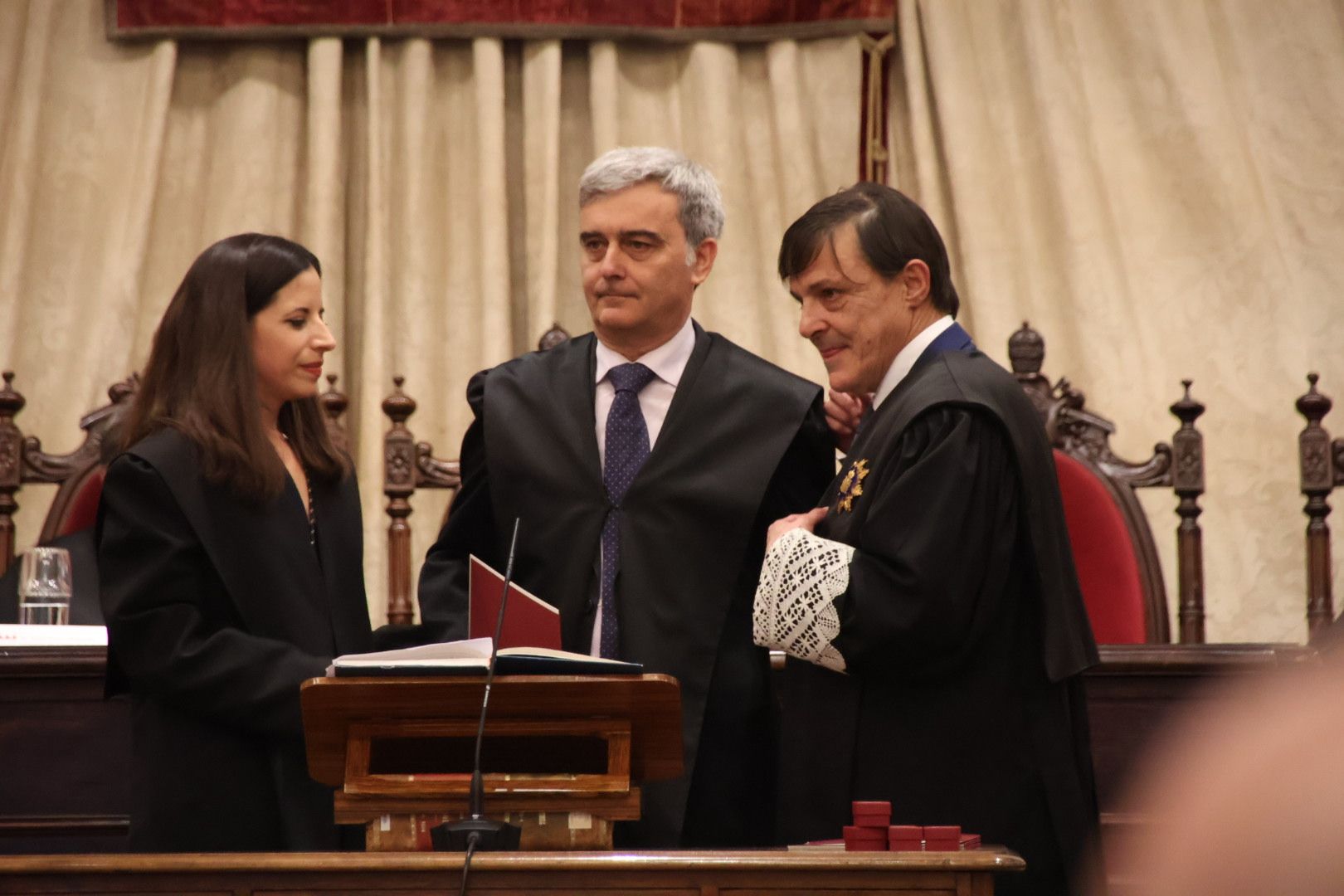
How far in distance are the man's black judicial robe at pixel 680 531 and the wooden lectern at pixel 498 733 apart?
1.95ft

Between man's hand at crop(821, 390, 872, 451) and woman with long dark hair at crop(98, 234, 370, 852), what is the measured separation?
84cm

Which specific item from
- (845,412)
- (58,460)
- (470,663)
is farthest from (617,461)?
(58,460)

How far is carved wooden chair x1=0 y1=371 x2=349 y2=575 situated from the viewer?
13.5 ft

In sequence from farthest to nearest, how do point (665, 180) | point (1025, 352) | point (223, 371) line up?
1. point (1025, 352)
2. point (665, 180)
3. point (223, 371)

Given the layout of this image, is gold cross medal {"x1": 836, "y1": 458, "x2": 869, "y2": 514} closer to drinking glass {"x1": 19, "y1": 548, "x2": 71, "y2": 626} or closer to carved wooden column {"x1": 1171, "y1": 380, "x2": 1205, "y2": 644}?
drinking glass {"x1": 19, "y1": 548, "x2": 71, "y2": 626}

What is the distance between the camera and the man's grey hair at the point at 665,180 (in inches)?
105

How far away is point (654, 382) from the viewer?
271cm

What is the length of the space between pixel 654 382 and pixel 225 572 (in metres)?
0.82

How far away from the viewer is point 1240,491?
5.08 metres

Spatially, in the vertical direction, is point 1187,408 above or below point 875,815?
above

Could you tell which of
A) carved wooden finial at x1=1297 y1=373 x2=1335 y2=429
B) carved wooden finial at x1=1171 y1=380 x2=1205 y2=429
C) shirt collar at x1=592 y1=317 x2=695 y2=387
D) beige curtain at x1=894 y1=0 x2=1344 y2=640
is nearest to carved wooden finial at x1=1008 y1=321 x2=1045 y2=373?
carved wooden finial at x1=1171 y1=380 x2=1205 y2=429

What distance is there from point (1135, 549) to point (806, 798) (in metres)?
1.97

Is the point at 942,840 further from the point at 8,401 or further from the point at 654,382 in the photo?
the point at 8,401

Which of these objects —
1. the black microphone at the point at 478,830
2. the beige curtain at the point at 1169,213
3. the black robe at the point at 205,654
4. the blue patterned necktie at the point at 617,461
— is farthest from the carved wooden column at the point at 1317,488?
the black microphone at the point at 478,830
